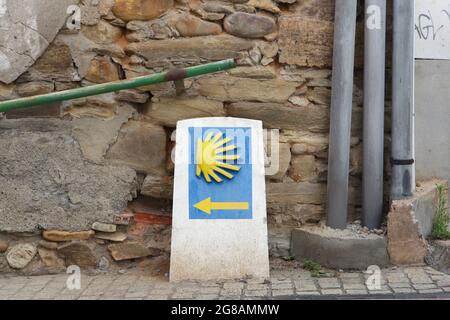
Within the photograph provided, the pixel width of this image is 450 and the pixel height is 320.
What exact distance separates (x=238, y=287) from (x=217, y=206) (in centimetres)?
52

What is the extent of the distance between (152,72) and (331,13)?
1.24 m

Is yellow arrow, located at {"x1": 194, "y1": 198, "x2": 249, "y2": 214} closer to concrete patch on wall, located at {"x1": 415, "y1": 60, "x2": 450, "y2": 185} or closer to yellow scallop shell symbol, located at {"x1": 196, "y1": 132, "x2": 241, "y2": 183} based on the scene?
yellow scallop shell symbol, located at {"x1": 196, "y1": 132, "x2": 241, "y2": 183}

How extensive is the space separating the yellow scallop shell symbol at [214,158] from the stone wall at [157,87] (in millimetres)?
255

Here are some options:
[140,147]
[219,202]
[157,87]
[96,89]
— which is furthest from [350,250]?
[96,89]

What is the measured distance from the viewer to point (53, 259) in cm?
392

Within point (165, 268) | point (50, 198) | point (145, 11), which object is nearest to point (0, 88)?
point (50, 198)

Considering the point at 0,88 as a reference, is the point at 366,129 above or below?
below

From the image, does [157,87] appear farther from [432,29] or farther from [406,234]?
[432,29]

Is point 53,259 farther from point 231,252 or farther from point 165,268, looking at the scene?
point 231,252

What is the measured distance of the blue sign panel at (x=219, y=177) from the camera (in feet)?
12.3

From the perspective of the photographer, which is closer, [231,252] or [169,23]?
[231,252]

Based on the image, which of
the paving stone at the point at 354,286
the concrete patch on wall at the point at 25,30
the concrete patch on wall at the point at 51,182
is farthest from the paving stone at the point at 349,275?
the concrete patch on wall at the point at 25,30

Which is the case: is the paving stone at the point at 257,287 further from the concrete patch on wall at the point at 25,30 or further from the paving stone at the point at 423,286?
the concrete patch on wall at the point at 25,30

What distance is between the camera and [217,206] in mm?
3750
